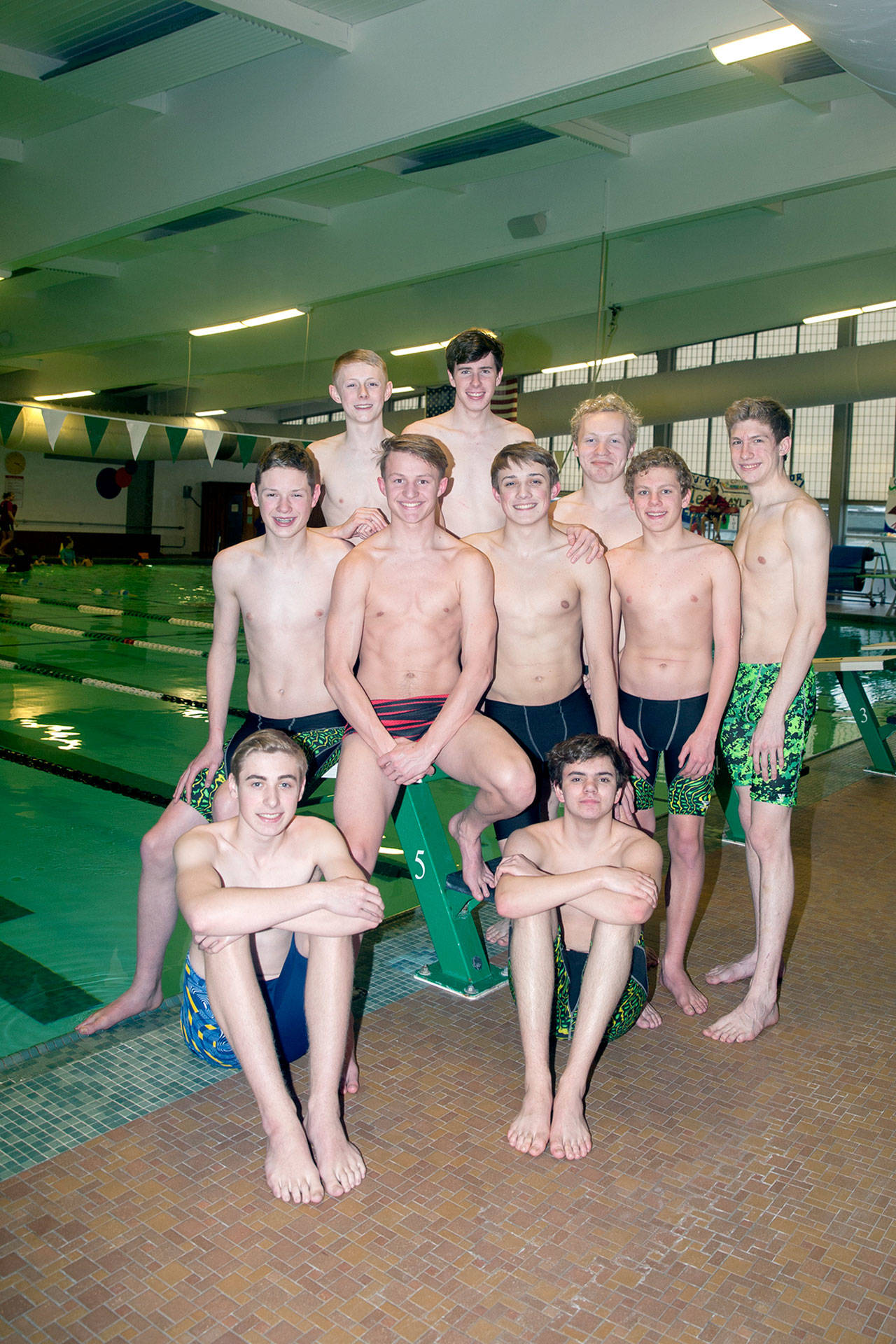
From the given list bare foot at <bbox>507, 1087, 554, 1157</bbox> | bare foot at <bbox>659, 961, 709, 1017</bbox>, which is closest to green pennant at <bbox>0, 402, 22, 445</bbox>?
bare foot at <bbox>659, 961, 709, 1017</bbox>

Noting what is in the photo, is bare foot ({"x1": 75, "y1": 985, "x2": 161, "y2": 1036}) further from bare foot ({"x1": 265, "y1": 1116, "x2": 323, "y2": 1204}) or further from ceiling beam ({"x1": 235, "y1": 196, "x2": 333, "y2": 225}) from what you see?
ceiling beam ({"x1": 235, "y1": 196, "x2": 333, "y2": 225})

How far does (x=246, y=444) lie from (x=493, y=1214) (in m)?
15.3

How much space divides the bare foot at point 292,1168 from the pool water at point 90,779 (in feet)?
3.43

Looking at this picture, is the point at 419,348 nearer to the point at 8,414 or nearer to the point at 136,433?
the point at 136,433

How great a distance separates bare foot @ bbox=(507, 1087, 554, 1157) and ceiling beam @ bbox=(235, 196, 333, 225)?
8279 millimetres

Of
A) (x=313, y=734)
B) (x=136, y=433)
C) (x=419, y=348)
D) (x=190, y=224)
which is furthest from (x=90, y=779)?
(x=136, y=433)

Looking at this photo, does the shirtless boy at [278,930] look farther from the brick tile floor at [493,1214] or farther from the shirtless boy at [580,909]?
the shirtless boy at [580,909]

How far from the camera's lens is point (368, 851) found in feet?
9.20

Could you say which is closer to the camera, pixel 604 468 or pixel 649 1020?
pixel 649 1020

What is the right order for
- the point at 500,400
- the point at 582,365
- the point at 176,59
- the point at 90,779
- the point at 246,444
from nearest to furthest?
1. the point at 90,779
2. the point at 176,59
3. the point at 582,365
4. the point at 500,400
5. the point at 246,444

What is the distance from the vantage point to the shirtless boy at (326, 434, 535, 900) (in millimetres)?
2863

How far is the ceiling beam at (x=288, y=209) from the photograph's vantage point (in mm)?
8859

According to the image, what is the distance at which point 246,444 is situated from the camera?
16.2 m

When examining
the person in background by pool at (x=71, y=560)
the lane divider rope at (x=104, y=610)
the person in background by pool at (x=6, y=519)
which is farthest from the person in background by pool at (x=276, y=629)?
the person in background by pool at (x=71, y=560)
